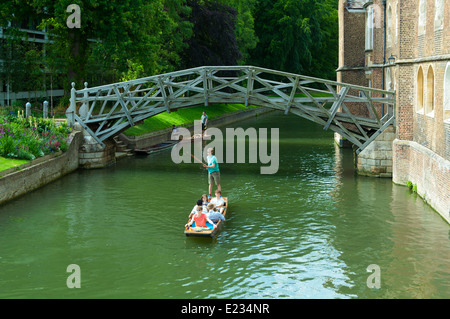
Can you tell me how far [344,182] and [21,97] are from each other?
82.5 feet

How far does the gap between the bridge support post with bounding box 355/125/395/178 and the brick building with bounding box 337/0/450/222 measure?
0.45 meters

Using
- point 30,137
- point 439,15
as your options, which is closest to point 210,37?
point 30,137

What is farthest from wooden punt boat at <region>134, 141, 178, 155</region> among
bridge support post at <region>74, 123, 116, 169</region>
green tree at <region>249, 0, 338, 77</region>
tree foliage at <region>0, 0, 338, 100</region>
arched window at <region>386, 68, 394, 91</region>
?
green tree at <region>249, 0, 338, 77</region>

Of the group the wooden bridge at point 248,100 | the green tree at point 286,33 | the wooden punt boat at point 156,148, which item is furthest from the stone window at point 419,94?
the green tree at point 286,33

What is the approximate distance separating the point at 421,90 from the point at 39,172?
40.7ft

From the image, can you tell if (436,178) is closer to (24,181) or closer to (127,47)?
(24,181)

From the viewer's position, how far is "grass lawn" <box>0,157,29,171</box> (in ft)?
61.8

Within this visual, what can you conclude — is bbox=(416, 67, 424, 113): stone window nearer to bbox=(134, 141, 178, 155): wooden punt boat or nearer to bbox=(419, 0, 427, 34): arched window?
bbox=(419, 0, 427, 34): arched window

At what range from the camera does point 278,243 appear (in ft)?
47.0

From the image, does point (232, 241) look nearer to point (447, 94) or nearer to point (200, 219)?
point (200, 219)

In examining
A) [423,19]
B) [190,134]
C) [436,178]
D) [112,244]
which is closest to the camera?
[112,244]

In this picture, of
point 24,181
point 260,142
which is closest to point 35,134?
point 24,181

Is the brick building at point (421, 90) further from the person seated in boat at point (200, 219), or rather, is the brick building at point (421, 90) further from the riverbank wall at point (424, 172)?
the person seated in boat at point (200, 219)

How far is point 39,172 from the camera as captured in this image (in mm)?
20984
